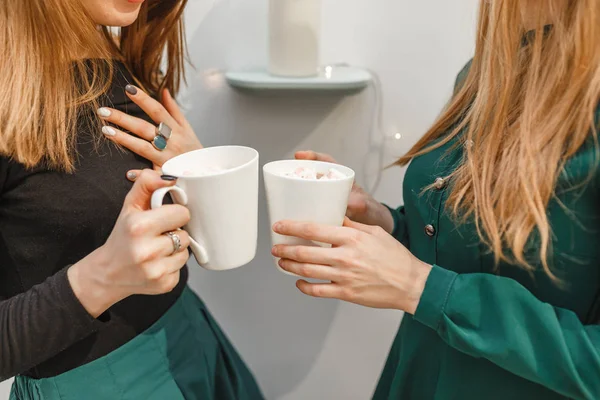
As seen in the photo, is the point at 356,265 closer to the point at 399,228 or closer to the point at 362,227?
the point at 362,227

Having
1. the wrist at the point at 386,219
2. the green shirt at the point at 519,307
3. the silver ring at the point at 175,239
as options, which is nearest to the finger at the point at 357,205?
the wrist at the point at 386,219

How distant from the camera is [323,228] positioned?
0.60 m

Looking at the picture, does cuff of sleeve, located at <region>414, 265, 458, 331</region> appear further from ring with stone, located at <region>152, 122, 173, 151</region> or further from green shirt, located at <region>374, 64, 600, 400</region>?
ring with stone, located at <region>152, 122, 173, 151</region>

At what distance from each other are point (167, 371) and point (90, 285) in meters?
0.25

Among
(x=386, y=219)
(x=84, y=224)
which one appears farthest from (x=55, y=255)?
(x=386, y=219)

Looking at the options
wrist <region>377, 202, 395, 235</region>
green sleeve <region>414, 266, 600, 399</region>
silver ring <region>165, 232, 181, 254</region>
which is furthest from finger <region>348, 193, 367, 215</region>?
silver ring <region>165, 232, 181, 254</region>

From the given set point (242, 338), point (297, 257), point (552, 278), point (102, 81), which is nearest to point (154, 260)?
point (297, 257)

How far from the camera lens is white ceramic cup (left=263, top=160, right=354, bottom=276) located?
0.58 meters

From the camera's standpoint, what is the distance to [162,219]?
550 millimetres

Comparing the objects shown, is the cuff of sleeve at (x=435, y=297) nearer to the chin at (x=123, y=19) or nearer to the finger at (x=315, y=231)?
the finger at (x=315, y=231)

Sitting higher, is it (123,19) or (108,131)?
(123,19)

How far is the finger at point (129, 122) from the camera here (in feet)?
2.43

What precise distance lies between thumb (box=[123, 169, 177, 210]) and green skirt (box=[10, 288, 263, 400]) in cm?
28

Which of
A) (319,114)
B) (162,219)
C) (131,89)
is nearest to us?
(162,219)
